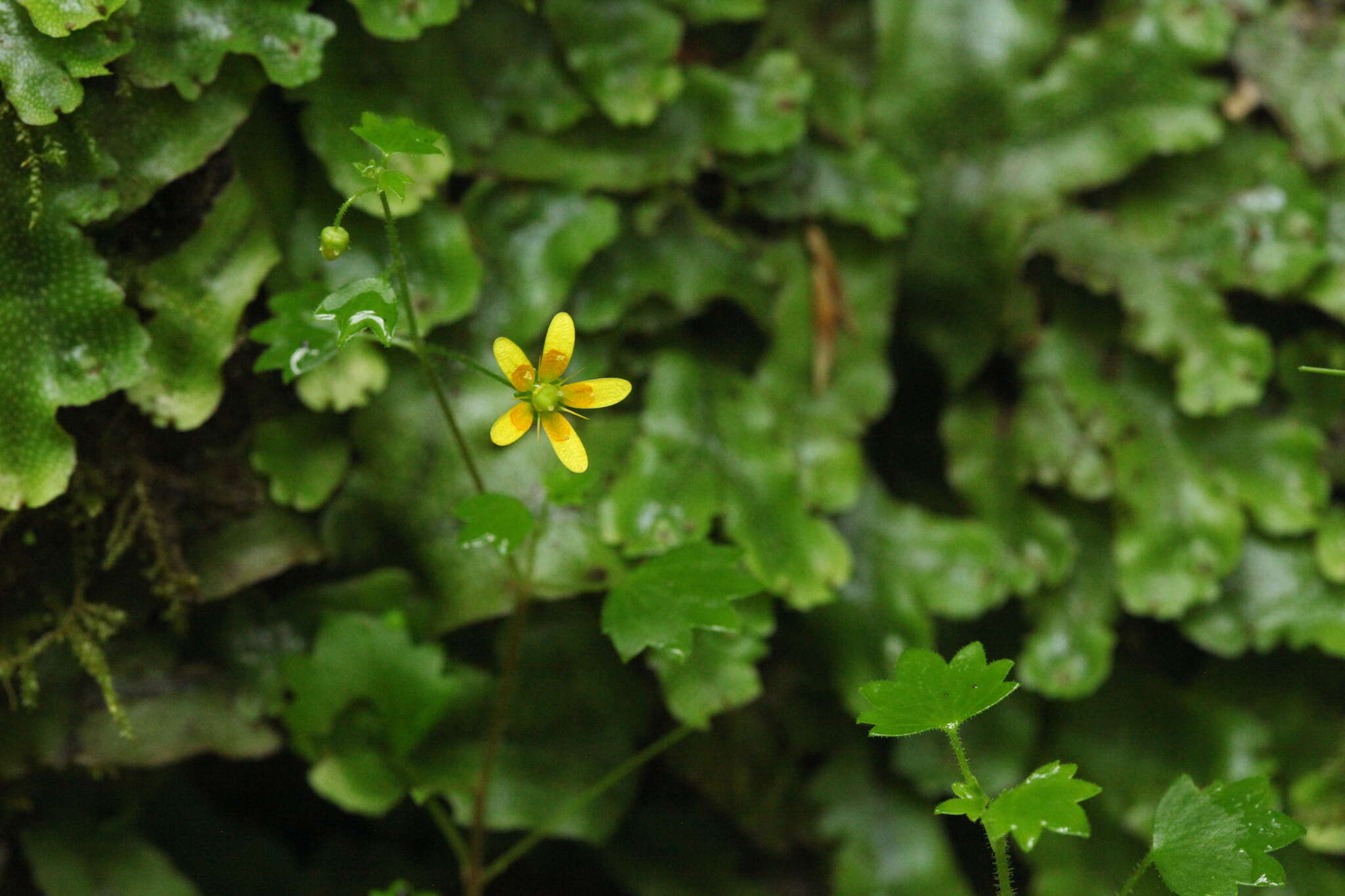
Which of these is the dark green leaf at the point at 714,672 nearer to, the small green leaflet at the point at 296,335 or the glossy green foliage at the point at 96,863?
the small green leaflet at the point at 296,335

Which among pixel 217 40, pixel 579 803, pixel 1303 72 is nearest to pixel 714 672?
pixel 579 803

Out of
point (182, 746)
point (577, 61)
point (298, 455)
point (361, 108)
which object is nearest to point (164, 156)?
point (361, 108)

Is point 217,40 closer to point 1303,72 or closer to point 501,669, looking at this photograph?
point 501,669

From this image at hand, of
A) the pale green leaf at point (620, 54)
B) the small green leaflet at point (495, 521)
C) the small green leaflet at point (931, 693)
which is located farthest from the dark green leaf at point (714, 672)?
the pale green leaf at point (620, 54)

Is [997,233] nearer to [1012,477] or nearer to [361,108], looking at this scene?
[1012,477]

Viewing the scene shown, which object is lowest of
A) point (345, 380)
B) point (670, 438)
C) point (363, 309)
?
point (670, 438)

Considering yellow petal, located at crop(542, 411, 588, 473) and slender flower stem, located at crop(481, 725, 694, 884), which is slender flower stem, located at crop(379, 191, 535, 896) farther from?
yellow petal, located at crop(542, 411, 588, 473)
